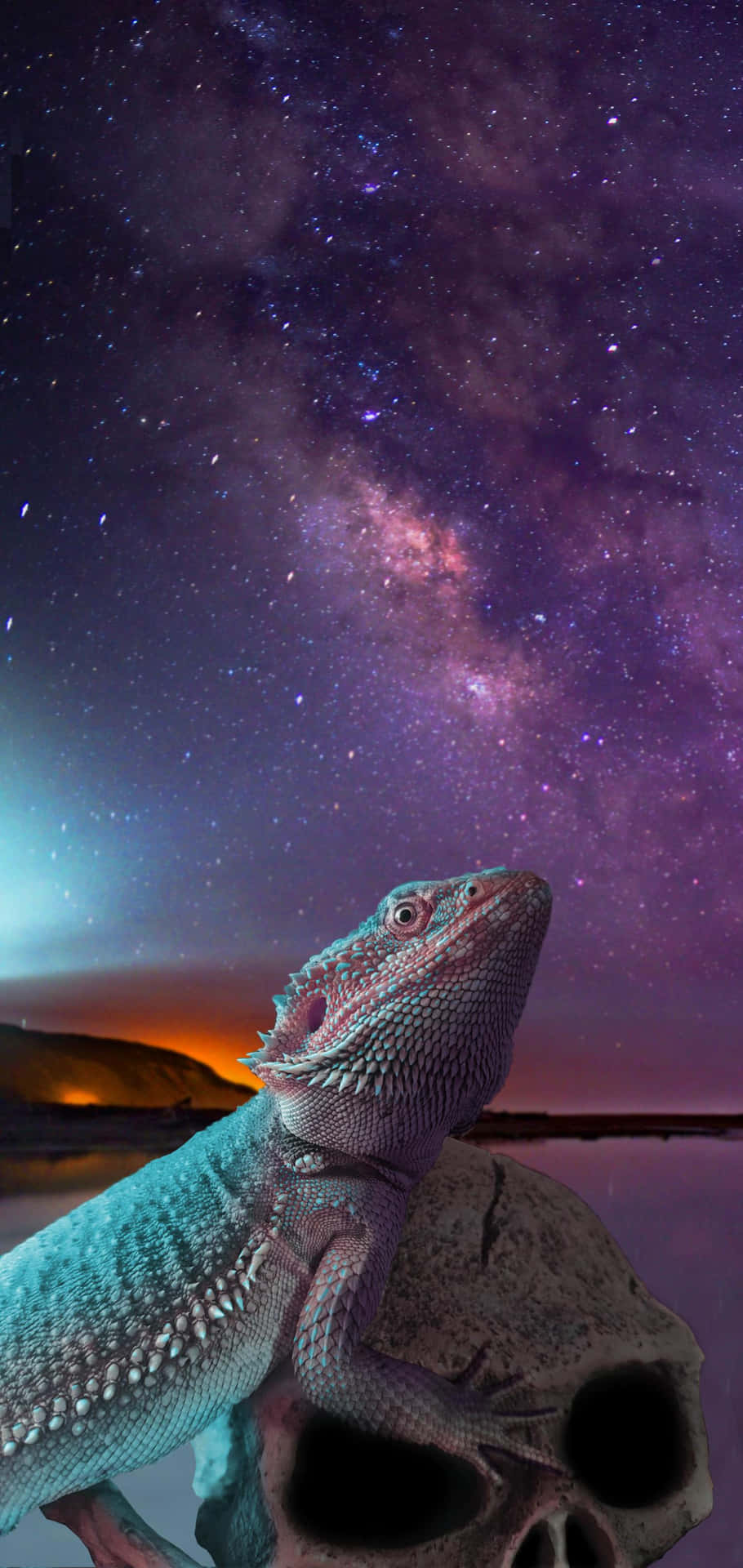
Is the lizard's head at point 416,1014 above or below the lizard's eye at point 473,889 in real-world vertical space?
below

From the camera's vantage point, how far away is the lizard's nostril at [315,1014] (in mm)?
2604

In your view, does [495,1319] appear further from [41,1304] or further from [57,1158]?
[57,1158]

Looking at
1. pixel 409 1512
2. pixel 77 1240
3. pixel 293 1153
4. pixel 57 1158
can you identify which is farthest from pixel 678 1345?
pixel 57 1158

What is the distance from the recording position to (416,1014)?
2357mm

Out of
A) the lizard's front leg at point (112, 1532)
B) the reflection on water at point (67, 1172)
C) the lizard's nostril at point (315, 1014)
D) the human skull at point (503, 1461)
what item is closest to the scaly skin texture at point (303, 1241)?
the lizard's nostril at point (315, 1014)

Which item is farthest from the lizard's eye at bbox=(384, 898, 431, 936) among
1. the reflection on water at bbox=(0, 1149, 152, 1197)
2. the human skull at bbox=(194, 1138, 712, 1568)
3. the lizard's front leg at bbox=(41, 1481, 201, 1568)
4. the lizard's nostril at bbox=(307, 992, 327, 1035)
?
the reflection on water at bbox=(0, 1149, 152, 1197)

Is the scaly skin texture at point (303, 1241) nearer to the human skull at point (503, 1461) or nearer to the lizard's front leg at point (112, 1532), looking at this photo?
the human skull at point (503, 1461)

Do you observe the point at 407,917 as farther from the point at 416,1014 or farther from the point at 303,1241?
the point at 303,1241

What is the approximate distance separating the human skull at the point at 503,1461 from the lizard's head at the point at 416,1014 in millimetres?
541

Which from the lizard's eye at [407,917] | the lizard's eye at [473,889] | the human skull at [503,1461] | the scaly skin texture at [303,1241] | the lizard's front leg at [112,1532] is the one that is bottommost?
the lizard's front leg at [112,1532]

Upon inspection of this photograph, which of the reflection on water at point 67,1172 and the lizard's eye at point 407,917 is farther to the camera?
the reflection on water at point 67,1172

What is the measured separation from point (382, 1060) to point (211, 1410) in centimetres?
94

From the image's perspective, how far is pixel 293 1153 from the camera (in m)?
2.58

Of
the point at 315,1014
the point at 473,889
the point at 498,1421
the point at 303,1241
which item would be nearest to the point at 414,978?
the point at 473,889
